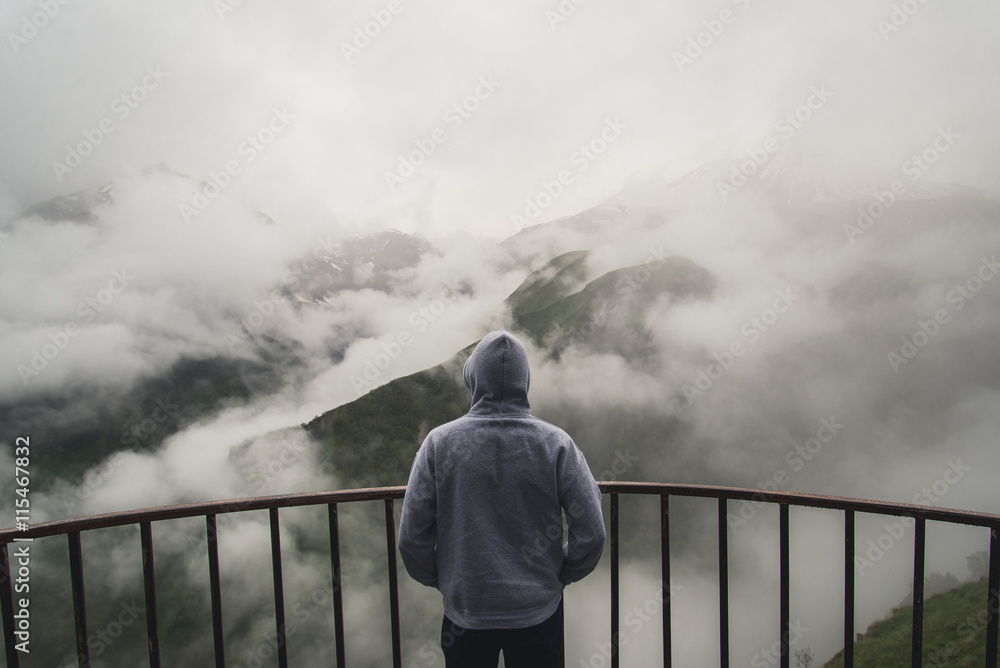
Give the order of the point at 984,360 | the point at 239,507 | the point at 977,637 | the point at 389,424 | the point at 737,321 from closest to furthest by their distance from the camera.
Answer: the point at 239,507 < the point at 977,637 < the point at 389,424 < the point at 984,360 < the point at 737,321

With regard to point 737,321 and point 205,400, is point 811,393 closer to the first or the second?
point 737,321

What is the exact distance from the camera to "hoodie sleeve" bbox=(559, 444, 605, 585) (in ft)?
6.60

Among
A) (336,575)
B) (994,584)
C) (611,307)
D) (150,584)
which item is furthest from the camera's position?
(611,307)

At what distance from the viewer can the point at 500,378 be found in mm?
2057

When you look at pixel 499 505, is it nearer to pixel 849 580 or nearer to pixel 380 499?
pixel 380 499

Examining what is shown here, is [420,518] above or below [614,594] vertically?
above

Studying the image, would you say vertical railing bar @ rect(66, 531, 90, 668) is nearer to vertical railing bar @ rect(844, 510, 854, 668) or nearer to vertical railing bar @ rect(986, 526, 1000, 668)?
vertical railing bar @ rect(844, 510, 854, 668)

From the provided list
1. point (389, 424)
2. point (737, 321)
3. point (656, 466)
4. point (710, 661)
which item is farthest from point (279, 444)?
point (737, 321)

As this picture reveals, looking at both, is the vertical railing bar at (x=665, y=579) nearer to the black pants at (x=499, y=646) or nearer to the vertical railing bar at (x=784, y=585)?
the vertical railing bar at (x=784, y=585)

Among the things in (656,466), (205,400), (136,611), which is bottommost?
(136,611)

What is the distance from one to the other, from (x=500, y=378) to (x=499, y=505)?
0.52m

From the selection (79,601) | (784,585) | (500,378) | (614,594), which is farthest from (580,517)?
(79,601)

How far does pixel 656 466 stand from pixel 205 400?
12865cm

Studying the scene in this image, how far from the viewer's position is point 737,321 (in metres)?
134
